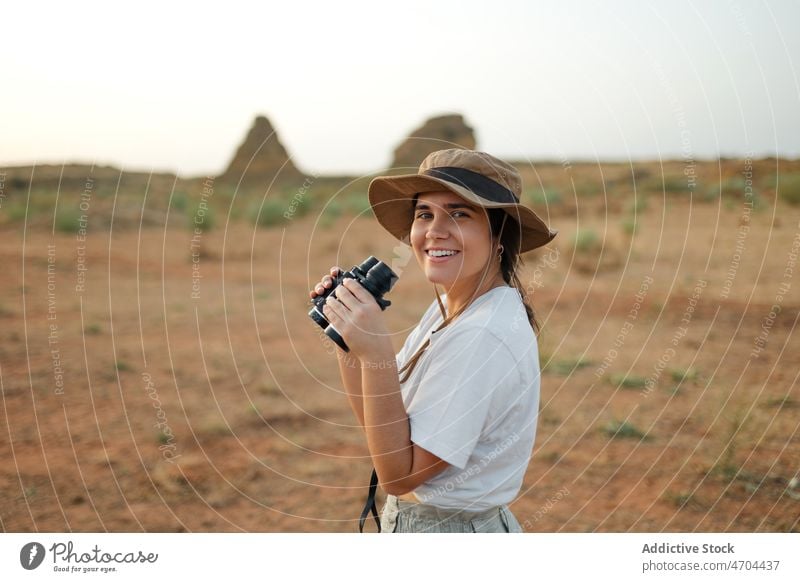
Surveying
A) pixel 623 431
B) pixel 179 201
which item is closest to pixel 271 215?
pixel 179 201

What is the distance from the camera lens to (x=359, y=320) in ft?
6.20

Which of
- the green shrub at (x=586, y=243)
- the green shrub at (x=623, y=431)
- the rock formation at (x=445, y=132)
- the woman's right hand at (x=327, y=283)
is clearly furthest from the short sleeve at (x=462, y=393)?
the green shrub at (x=586, y=243)

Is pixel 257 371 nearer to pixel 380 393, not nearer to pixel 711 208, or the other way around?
pixel 380 393

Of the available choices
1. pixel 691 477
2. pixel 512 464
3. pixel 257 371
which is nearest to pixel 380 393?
pixel 512 464

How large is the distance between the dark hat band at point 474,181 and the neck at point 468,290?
245 millimetres

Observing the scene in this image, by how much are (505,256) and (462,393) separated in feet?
→ 2.05

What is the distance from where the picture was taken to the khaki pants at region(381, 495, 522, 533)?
2174 mm

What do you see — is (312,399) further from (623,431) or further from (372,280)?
(372,280)

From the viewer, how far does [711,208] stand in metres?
20.8

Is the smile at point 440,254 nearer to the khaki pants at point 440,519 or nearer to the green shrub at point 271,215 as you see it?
the khaki pants at point 440,519

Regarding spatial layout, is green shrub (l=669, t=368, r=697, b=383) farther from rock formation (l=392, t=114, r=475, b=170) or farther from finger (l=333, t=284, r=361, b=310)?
finger (l=333, t=284, r=361, b=310)

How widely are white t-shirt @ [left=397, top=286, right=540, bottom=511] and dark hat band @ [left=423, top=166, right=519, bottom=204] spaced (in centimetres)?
28

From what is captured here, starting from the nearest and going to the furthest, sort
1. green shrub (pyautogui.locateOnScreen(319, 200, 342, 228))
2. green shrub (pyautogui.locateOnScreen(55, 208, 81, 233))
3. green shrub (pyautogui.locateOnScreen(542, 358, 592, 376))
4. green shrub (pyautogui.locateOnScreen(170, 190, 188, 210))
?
green shrub (pyautogui.locateOnScreen(542, 358, 592, 376)), green shrub (pyautogui.locateOnScreen(55, 208, 81, 233)), green shrub (pyautogui.locateOnScreen(319, 200, 342, 228)), green shrub (pyautogui.locateOnScreen(170, 190, 188, 210))

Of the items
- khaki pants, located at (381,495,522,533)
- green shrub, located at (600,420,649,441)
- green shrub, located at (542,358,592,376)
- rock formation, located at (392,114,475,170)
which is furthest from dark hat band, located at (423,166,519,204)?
green shrub, located at (542,358,592,376)
